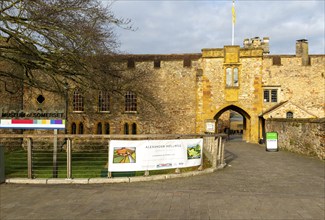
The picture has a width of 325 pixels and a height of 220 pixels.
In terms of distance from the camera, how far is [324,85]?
82.1ft

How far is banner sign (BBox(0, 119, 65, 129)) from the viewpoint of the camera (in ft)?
31.6

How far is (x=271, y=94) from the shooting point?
83.2ft

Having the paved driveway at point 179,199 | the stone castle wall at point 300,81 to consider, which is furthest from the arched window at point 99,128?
the paved driveway at point 179,199

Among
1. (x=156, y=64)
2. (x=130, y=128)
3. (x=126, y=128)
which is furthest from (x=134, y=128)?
(x=156, y=64)

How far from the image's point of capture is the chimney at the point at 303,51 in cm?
2522

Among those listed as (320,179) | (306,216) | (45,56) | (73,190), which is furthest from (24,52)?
(320,179)

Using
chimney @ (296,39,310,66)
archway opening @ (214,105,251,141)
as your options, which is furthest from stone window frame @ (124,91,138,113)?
chimney @ (296,39,310,66)

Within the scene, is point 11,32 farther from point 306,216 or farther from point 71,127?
point 71,127

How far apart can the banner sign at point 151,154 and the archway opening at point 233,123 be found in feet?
54.5

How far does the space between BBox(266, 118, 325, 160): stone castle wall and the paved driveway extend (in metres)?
5.55

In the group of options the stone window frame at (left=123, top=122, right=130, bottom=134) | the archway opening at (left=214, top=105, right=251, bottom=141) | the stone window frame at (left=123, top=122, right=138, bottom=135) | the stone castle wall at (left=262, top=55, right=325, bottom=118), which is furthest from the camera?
the stone window frame at (left=123, top=122, right=130, bottom=134)

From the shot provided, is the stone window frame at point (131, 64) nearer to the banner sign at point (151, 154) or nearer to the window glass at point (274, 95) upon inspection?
the window glass at point (274, 95)

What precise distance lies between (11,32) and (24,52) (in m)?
0.81

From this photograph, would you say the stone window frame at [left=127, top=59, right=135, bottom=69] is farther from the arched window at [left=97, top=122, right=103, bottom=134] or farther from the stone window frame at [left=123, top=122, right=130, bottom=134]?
the arched window at [left=97, top=122, right=103, bottom=134]
